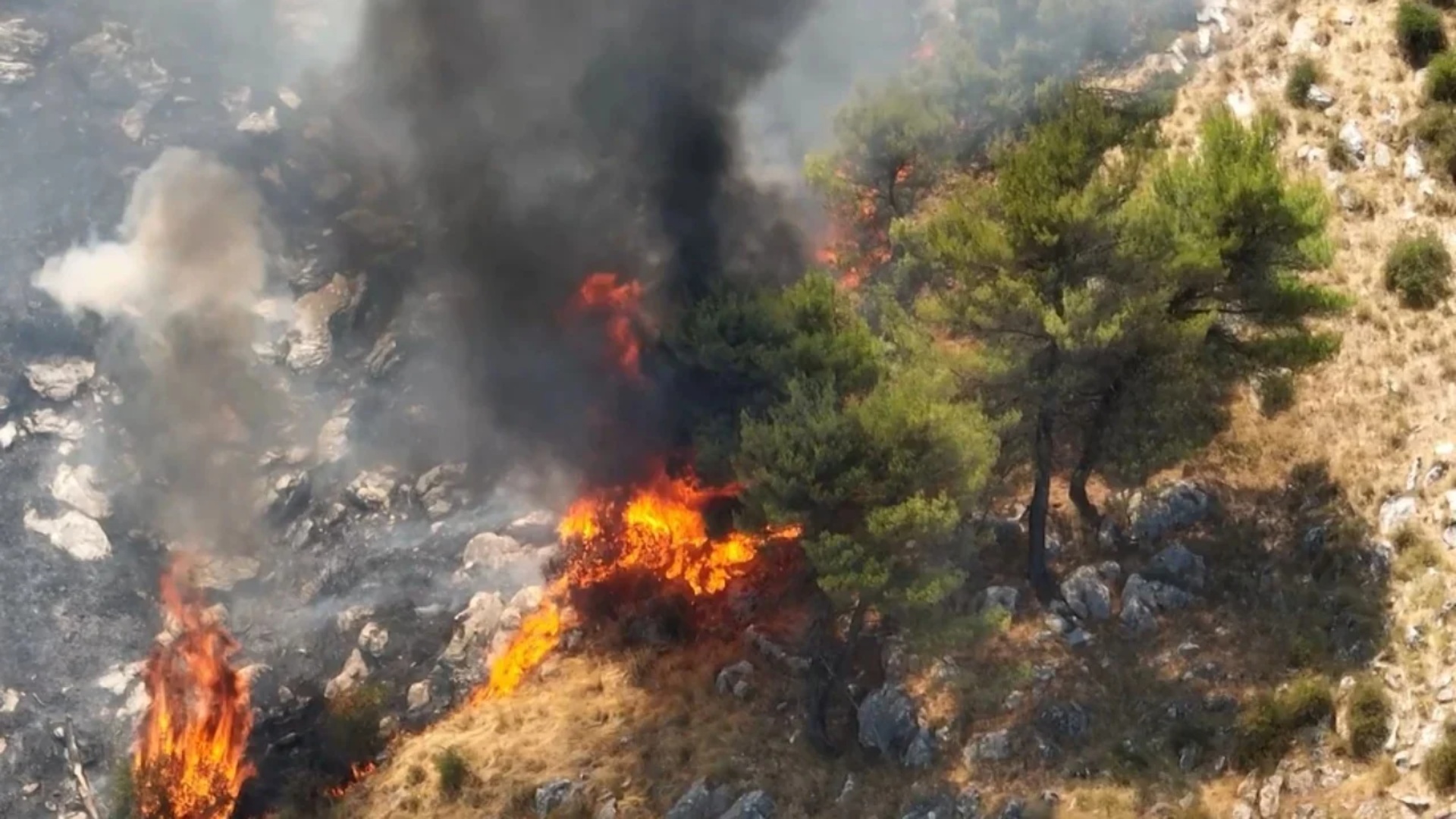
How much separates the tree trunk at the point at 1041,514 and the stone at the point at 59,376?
114 feet

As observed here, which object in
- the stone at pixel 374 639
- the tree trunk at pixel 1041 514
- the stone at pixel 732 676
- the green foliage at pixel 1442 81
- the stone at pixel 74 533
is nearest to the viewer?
the tree trunk at pixel 1041 514

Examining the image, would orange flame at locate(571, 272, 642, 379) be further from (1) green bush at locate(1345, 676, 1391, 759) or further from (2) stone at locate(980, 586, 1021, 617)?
(1) green bush at locate(1345, 676, 1391, 759)

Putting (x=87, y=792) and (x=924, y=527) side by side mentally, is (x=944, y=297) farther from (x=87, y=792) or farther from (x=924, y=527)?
(x=87, y=792)

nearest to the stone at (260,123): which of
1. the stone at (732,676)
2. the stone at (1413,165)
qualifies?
the stone at (732,676)

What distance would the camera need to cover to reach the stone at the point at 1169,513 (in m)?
30.0

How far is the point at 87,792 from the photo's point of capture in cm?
3288

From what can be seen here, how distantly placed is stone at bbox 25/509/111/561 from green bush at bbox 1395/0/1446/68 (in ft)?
154

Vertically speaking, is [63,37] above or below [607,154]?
above

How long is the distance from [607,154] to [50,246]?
2488 cm

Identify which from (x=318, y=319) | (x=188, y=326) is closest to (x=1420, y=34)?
(x=318, y=319)

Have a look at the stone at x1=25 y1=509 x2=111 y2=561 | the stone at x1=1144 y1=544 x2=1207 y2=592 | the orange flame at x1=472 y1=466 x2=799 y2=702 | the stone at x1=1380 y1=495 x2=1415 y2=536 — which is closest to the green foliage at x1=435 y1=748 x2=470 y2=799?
the orange flame at x1=472 y1=466 x2=799 y2=702

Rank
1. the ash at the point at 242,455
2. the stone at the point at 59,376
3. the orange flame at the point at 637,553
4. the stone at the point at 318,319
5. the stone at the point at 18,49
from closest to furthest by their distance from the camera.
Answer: the orange flame at the point at 637,553
the ash at the point at 242,455
the stone at the point at 59,376
the stone at the point at 318,319
the stone at the point at 18,49

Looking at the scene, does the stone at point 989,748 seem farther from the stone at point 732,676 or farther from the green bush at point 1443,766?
the green bush at point 1443,766

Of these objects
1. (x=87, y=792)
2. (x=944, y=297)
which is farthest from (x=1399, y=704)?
(x=87, y=792)
